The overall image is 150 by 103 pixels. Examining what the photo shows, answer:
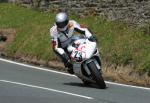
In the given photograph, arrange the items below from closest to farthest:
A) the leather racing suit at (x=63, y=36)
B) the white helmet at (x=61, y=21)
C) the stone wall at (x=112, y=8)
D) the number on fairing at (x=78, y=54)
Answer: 1. the number on fairing at (x=78, y=54)
2. the white helmet at (x=61, y=21)
3. the leather racing suit at (x=63, y=36)
4. the stone wall at (x=112, y=8)

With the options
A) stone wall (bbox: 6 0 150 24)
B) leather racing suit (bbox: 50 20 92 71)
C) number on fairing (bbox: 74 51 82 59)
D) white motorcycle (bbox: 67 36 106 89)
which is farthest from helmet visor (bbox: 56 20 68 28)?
stone wall (bbox: 6 0 150 24)

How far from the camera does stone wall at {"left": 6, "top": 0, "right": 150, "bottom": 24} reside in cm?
→ 2141

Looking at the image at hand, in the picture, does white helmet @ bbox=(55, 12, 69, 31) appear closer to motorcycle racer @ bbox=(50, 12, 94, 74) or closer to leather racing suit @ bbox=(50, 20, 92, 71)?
motorcycle racer @ bbox=(50, 12, 94, 74)

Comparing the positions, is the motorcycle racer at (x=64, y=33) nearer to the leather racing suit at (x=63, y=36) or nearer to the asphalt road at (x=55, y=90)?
the leather racing suit at (x=63, y=36)

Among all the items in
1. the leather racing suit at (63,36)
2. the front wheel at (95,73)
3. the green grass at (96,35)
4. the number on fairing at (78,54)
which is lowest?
the green grass at (96,35)

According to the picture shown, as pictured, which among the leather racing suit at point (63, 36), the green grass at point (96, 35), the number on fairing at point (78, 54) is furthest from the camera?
the green grass at point (96, 35)

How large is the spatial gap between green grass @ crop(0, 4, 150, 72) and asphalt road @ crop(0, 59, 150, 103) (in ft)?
5.84

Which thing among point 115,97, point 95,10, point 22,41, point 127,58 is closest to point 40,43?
point 22,41

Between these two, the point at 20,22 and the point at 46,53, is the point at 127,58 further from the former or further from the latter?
the point at 20,22

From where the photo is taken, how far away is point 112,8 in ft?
74.7

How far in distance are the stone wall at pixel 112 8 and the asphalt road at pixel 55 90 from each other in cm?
462

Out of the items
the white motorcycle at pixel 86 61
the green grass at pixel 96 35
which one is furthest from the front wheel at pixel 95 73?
the green grass at pixel 96 35

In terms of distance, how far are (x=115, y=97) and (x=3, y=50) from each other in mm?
10332

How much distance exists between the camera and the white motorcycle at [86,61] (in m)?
14.3
